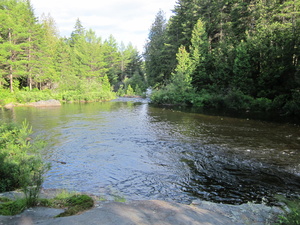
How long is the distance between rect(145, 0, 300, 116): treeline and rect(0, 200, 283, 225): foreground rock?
1753 cm

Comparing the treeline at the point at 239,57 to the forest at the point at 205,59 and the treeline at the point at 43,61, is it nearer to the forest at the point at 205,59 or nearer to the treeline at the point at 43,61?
the forest at the point at 205,59

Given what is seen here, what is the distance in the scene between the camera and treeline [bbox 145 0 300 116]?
74.0 ft

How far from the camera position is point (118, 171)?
315 inches

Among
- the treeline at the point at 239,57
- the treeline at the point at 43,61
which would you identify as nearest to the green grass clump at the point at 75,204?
the treeline at the point at 239,57

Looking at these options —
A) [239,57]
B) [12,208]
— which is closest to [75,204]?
[12,208]

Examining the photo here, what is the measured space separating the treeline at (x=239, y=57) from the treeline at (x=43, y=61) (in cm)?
1782

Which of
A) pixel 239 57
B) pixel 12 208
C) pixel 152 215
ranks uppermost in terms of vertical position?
pixel 239 57

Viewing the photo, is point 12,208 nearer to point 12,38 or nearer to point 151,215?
point 151,215

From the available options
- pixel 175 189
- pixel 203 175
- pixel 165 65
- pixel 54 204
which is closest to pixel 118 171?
pixel 175 189

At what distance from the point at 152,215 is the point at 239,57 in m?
27.8

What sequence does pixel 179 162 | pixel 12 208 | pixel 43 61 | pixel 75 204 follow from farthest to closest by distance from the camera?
pixel 43 61 → pixel 179 162 → pixel 75 204 → pixel 12 208

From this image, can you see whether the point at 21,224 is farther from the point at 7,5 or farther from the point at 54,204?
the point at 7,5

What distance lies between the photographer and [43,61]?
1548 inches

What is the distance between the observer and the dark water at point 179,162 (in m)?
6.48
